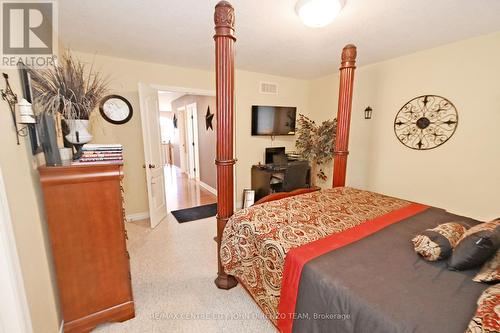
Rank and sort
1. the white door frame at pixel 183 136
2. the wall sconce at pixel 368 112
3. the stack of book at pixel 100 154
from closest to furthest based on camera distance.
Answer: the stack of book at pixel 100 154 → the wall sconce at pixel 368 112 → the white door frame at pixel 183 136

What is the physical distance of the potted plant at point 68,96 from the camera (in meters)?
1.31

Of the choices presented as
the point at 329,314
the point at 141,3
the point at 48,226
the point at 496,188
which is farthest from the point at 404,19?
the point at 48,226

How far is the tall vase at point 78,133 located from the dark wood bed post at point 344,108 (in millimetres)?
2435

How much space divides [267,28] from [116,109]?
230cm

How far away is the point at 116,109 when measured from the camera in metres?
2.96

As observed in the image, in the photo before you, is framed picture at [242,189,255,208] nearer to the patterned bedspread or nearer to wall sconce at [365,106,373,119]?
the patterned bedspread

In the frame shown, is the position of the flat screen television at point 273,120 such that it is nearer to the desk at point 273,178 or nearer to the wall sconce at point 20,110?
the desk at point 273,178

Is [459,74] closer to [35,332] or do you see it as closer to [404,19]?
[404,19]

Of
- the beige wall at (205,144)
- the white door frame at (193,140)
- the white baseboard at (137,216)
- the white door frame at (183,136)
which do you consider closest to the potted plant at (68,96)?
the white baseboard at (137,216)

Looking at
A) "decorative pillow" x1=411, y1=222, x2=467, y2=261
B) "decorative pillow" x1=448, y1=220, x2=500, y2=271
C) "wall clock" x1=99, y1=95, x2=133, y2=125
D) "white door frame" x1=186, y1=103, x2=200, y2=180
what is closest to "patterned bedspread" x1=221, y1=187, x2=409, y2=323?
"decorative pillow" x1=411, y1=222, x2=467, y2=261

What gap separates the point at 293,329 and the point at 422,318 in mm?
649

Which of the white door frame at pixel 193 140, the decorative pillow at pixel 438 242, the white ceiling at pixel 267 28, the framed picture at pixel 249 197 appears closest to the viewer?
the decorative pillow at pixel 438 242

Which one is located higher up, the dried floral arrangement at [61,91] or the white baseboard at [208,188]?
the dried floral arrangement at [61,91]

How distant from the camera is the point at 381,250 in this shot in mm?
1248
